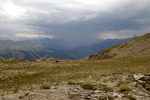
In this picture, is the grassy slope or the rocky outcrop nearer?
the rocky outcrop

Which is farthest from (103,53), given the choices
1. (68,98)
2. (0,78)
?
(68,98)

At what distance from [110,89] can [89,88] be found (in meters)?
3.07

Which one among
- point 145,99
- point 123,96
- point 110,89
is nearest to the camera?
point 145,99

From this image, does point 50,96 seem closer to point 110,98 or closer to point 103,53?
point 110,98

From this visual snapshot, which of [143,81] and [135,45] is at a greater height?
[135,45]

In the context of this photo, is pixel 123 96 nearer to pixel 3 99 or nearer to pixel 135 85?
pixel 135 85

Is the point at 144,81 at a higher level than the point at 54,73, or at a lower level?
higher

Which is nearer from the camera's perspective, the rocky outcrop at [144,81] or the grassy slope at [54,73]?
the rocky outcrop at [144,81]

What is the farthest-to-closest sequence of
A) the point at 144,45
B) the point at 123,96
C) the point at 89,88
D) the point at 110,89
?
the point at 144,45 < the point at 89,88 < the point at 110,89 < the point at 123,96

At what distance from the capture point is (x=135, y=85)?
16828mm

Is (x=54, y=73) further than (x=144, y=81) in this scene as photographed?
Yes

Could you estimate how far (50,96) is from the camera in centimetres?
1397

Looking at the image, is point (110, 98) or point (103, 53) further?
point (103, 53)

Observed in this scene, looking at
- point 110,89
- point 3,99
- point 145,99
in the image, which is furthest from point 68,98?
point 145,99
